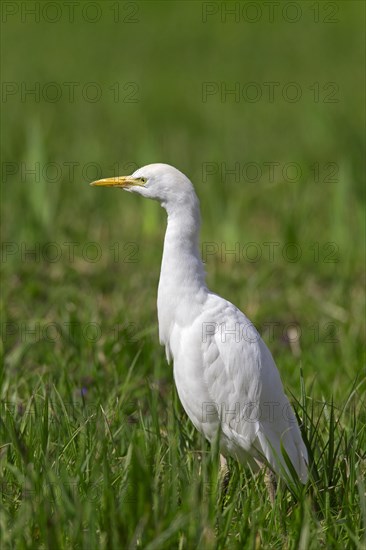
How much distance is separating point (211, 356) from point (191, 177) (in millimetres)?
4886

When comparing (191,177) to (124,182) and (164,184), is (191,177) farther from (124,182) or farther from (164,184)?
(164,184)

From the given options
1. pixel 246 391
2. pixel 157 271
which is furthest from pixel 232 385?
pixel 157 271

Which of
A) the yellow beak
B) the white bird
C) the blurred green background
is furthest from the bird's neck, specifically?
the blurred green background

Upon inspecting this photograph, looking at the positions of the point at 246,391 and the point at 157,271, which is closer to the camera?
the point at 246,391

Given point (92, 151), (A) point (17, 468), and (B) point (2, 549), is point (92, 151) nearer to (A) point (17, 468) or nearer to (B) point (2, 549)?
(A) point (17, 468)

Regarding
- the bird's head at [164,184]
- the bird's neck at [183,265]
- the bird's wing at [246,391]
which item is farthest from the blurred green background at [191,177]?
the bird's head at [164,184]

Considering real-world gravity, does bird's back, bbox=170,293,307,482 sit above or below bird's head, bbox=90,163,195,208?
below

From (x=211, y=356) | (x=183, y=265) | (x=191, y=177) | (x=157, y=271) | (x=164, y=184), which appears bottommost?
(x=211, y=356)

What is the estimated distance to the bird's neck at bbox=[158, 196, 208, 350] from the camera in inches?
147

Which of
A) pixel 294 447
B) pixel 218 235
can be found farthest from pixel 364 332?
pixel 294 447

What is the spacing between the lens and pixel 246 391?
3.76 m

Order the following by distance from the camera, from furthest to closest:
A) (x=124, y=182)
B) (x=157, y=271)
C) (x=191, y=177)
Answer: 1. (x=191, y=177)
2. (x=157, y=271)
3. (x=124, y=182)

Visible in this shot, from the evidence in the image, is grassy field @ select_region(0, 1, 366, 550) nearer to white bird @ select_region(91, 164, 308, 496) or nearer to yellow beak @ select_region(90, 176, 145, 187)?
white bird @ select_region(91, 164, 308, 496)

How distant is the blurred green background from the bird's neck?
0.78m
